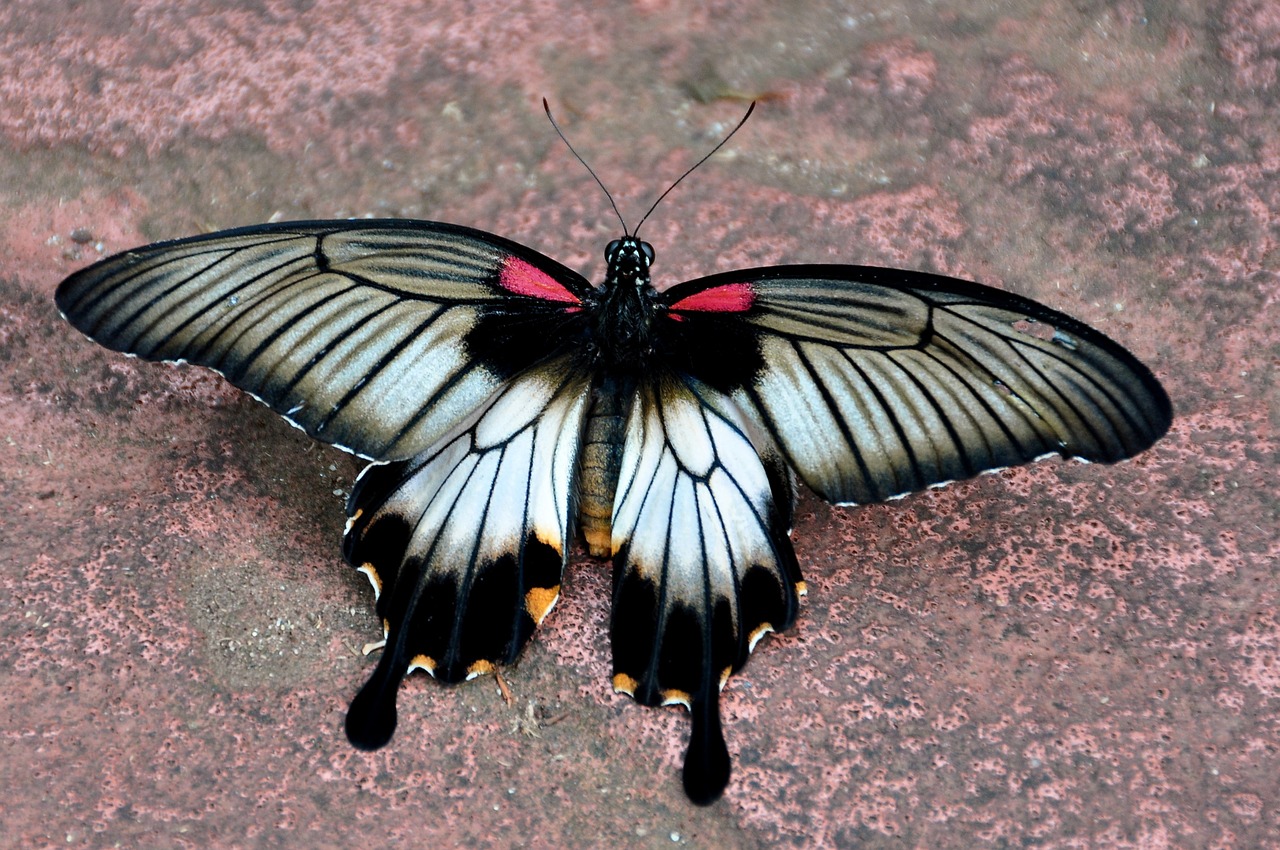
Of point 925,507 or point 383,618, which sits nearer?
point 383,618

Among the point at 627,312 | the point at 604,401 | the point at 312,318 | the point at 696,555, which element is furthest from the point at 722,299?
the point at 312,318

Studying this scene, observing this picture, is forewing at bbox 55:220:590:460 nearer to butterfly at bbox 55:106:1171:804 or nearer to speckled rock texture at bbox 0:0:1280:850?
butterfly at bbox 55:106:1171:804

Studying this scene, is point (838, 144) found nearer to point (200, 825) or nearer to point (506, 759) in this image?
point (506, 759)

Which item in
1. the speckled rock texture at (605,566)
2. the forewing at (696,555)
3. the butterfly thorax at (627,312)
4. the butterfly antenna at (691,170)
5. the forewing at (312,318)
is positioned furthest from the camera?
the butterfly antenna at (691,170)

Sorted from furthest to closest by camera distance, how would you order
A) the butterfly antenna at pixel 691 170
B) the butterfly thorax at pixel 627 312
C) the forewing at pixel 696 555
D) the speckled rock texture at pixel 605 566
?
1. the butterfly antenna at pixel 691 170
2. the butterfly thorax at pixel 627 312
3. the forewing at pixel 696 555
4. the speckled rock texture at pixel 605 566

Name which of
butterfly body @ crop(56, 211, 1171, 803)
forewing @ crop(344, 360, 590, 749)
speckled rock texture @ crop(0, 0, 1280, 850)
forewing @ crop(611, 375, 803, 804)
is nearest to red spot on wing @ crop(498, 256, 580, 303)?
butterfly body @ crop(56, 211, 1171, 803)

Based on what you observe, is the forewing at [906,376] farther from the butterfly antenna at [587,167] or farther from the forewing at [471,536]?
the butterfly antenna at [587,167]

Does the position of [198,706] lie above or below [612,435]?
below

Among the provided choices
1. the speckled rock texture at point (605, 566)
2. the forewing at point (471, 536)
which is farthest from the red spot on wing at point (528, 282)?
the speckled rock texture at point (605, 566)

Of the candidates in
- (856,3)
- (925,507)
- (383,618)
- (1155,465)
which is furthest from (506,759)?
(856,3)
